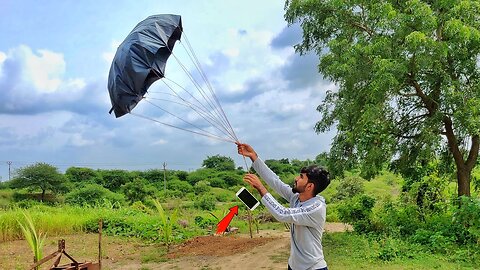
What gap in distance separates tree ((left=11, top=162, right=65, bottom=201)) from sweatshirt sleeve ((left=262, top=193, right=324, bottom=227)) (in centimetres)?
2344

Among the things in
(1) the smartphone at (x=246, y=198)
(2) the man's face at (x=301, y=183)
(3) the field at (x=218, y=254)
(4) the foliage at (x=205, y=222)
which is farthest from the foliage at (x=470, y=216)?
(4) the foliage at (x=205, y=222)

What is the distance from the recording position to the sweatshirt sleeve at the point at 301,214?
2.78 m

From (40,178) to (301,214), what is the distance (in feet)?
77.6

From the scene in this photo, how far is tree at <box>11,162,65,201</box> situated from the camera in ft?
78.8

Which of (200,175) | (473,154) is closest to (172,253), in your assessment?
(473,154)

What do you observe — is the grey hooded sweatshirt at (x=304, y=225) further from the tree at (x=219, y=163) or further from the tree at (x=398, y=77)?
the tree at (x=219, y=163)

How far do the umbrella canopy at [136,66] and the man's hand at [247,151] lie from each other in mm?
1998

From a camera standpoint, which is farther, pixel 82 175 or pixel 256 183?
pixel 82 175

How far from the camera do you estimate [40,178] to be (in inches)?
945

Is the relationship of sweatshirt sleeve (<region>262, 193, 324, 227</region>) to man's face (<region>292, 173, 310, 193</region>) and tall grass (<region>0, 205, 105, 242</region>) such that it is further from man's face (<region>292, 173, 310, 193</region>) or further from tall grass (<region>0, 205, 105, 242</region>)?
tall grass (<region>0, 205, 105, 242</region>)

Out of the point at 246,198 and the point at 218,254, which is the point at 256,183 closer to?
the point at 246,198

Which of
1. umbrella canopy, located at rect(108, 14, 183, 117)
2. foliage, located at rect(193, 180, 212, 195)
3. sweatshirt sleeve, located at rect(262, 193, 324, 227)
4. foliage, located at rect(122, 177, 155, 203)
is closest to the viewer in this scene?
sweatshirt sleeve, located at rect(262, 193, 324, 227)

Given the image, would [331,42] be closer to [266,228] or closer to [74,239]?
[266,228]

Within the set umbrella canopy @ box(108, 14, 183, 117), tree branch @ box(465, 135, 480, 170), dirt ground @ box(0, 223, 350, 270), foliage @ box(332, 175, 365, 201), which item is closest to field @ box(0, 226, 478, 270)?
dirt ground @ box(0, 223, 350, 270)
